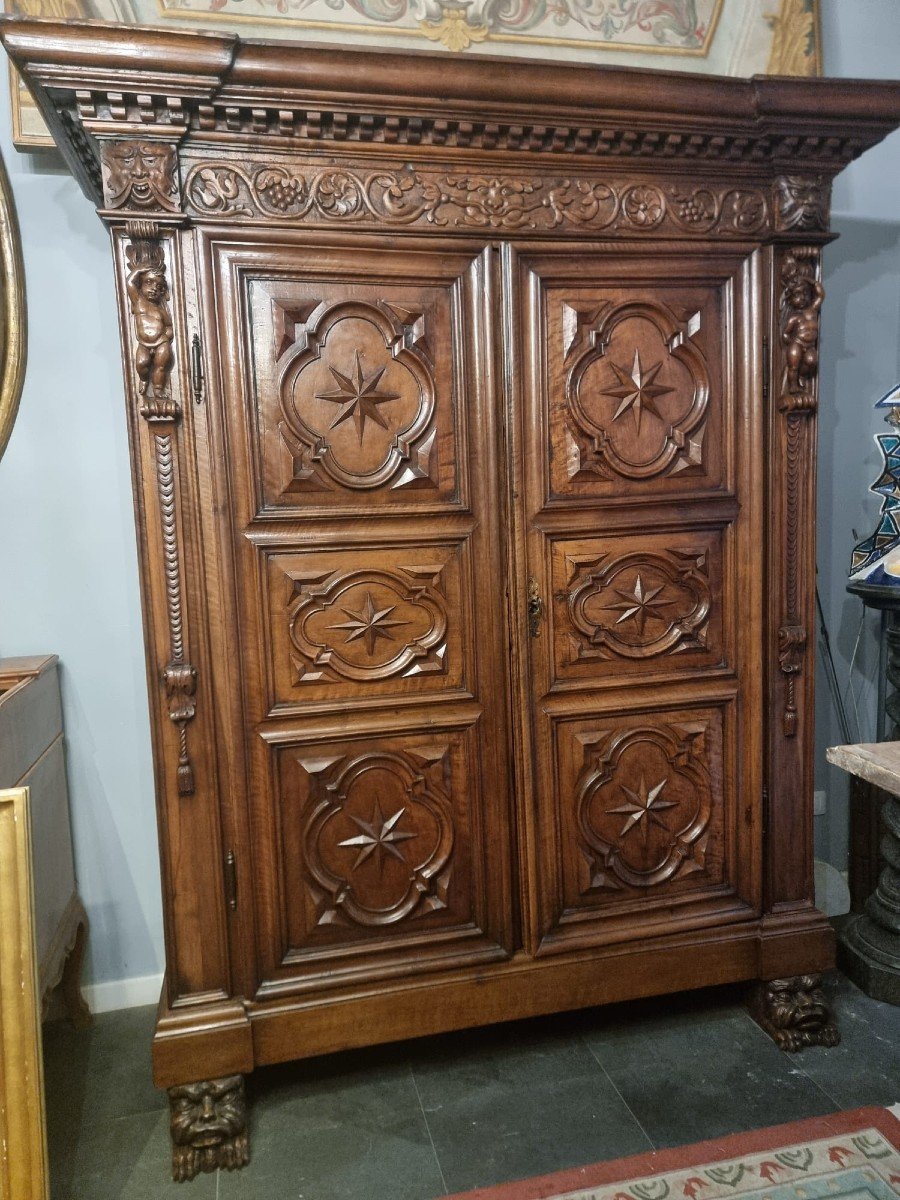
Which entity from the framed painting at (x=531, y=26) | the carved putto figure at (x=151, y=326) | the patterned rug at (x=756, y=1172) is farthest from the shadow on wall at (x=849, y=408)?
the carved putto figure at (x=151, y=326)

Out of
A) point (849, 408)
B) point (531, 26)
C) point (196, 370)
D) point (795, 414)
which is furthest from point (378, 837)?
point (531, 26)

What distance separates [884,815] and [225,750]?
177cm

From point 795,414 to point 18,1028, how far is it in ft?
6.53

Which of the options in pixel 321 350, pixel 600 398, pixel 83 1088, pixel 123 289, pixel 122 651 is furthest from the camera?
pixel 122 651

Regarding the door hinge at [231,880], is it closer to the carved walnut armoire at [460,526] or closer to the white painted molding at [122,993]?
the carved walnut armoire at [460,526]

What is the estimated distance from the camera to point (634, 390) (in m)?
1.95

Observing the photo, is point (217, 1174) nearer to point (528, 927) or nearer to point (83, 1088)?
point (83, 1088)

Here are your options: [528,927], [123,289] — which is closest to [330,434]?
[123,289]

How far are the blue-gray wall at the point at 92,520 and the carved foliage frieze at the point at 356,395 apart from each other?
0.67 metres

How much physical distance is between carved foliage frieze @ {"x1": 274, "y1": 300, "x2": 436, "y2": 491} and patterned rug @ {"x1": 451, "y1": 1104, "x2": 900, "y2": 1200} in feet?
4.64

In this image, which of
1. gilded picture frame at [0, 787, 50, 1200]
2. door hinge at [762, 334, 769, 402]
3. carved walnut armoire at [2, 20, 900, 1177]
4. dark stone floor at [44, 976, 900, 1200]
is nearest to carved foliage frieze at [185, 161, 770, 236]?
carved walnut armoire at [2, 20, 900, 1177]

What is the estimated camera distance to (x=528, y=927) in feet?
6.60

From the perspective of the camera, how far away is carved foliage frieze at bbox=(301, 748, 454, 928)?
6.24ft

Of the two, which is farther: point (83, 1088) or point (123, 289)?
point (83, 1088)
